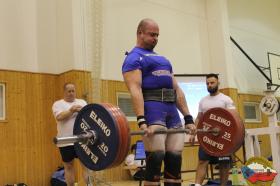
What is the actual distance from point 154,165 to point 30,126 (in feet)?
14.2

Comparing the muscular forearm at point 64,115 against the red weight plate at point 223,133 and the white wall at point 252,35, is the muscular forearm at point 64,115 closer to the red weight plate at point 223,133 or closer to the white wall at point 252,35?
the red weight plate at point 223,133

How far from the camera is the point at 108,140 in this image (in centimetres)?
225

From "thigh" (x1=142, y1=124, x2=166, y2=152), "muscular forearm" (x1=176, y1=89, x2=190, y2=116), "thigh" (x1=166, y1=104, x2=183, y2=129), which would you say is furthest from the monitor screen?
"thigh" (x1=142, y1=124, x2=166, y2=152)

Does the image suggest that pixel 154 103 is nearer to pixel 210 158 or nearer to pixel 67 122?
pixel 67 122

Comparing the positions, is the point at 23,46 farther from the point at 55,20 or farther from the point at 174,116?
the point at 174,116

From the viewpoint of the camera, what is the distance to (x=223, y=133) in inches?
121

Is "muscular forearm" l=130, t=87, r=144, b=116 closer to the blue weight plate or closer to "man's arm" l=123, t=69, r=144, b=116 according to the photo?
"man's arm" l=123, t=69, r=144, b=116

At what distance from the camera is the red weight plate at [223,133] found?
118 inches

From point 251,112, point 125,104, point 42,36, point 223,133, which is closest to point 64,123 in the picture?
point 223,133

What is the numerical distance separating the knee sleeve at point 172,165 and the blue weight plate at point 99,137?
1.39 ft

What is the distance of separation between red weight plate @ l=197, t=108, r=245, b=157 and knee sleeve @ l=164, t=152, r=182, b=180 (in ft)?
2.22

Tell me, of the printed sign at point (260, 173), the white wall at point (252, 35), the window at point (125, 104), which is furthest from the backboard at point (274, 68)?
the printed sign at point (260, 173)

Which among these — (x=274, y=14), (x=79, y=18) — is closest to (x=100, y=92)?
(x=79, y=18)

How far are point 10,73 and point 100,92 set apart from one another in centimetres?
148
